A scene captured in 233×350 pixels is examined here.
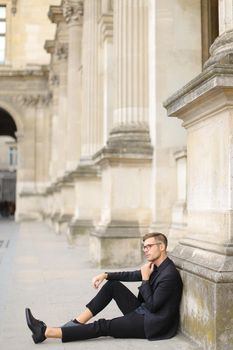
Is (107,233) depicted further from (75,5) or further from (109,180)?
(75,5)

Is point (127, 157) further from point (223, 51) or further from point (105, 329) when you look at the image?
point (105, 329)

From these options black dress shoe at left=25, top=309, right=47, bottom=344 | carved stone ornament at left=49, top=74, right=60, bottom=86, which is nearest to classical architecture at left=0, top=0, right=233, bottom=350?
black dress shoe at left=25, top=309, right=47, bottom=344

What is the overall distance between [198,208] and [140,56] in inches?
234

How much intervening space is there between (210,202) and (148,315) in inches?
42.5

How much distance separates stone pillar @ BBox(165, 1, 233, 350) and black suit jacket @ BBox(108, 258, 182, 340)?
12 centimetres

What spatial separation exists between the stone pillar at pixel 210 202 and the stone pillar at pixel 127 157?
4.48 metres

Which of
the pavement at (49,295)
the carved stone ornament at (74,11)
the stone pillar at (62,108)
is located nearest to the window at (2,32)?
the stone pillar at (62,108)

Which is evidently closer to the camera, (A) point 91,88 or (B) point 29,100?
(A) point 91,88

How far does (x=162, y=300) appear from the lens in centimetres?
478

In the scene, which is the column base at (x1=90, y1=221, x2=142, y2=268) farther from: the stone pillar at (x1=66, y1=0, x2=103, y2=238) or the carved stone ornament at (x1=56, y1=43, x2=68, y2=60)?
the carved stone ornament at (x1=56, y1=43, x2=68, y2=60)

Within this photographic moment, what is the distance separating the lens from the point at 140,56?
1063 cm

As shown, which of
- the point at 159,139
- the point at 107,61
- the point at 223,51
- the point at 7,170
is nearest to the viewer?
the point at 223,51

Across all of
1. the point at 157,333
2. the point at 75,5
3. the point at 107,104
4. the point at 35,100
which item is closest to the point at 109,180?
the point at 107,104

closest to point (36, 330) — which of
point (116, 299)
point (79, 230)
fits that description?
point (116, 299)
